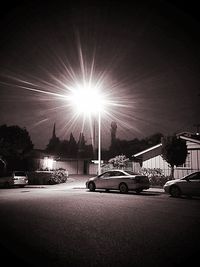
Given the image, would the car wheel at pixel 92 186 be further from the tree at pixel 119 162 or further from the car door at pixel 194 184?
the tree at pixel 119 162

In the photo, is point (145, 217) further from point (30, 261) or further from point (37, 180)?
point (37, 180)

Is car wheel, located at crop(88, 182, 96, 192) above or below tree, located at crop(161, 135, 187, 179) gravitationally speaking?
below

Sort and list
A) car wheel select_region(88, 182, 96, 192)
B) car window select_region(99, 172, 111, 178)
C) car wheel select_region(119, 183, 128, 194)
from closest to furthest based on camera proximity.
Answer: car wheel select_region(119, 183, 128, 194) < car window select_region(99, 172, 111, 178) < car wheel select_region(88, 182, 96, 192)

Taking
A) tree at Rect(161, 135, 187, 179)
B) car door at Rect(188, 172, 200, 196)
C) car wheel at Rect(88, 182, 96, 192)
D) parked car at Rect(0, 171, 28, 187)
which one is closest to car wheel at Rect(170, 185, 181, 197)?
car door at Rect(188, 172, 200, 196)

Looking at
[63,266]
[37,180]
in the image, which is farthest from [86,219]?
[37,180]

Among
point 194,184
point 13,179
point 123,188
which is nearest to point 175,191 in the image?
point 194,184

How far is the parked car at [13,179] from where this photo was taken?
22.2 metres

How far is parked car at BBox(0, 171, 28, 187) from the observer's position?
2216cm

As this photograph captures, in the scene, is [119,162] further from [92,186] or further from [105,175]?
[92,186]

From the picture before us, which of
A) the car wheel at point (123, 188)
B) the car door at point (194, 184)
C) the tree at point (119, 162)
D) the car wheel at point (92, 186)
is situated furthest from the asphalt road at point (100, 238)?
the tree at point (119, 162)

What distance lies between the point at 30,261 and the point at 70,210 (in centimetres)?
529

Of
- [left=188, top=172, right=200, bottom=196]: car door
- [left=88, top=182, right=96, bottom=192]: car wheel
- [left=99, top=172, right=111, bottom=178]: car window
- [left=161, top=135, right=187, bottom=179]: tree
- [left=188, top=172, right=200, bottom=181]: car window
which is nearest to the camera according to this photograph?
[left=188, top=172, right=200, bottom=196]: car door

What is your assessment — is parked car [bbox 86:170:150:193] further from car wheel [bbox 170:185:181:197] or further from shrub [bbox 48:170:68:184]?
shrub [bbox 48:170:68:184]

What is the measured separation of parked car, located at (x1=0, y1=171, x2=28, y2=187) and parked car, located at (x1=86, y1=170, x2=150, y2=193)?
8119 mm
